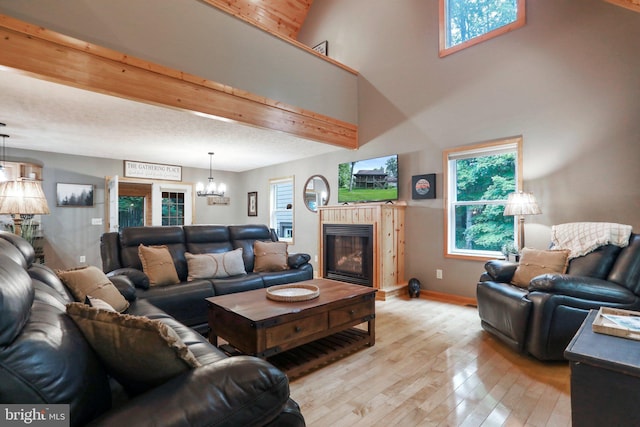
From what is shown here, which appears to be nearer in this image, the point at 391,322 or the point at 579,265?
Result: the point at 579,265

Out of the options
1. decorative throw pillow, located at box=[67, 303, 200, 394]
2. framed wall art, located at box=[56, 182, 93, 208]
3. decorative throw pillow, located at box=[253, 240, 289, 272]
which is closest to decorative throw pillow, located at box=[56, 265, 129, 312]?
decorative throw pillow, located at box=[67, 303, 200, 394]

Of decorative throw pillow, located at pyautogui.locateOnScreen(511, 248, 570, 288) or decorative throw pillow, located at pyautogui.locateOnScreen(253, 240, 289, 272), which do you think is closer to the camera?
decorative throw pillow, located at pyautogui.locateOnScreen(511, 248, 570, 288)

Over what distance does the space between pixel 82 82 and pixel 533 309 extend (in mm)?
4196

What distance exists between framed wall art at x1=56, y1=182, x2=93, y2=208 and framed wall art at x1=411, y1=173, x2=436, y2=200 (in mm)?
5841

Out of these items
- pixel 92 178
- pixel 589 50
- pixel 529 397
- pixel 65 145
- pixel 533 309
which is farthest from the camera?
pixel 92 178

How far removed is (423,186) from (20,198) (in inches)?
174

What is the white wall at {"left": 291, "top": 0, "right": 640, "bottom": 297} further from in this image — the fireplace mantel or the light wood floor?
the light wood floor

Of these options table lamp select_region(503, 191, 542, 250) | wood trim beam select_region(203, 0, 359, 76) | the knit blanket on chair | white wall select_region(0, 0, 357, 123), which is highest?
wood trim beam select_region(203, 0, 359, 76)

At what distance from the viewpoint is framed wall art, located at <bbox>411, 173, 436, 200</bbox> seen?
169 inches

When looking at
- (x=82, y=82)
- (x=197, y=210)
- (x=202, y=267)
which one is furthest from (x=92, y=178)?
(x=202, y=267)

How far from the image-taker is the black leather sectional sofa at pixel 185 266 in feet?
8.86

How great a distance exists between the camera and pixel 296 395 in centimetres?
194

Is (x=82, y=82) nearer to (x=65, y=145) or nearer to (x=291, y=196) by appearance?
(x=65, y=145)

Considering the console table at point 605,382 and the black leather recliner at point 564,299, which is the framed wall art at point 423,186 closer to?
the black leather recliner at point 564,299
